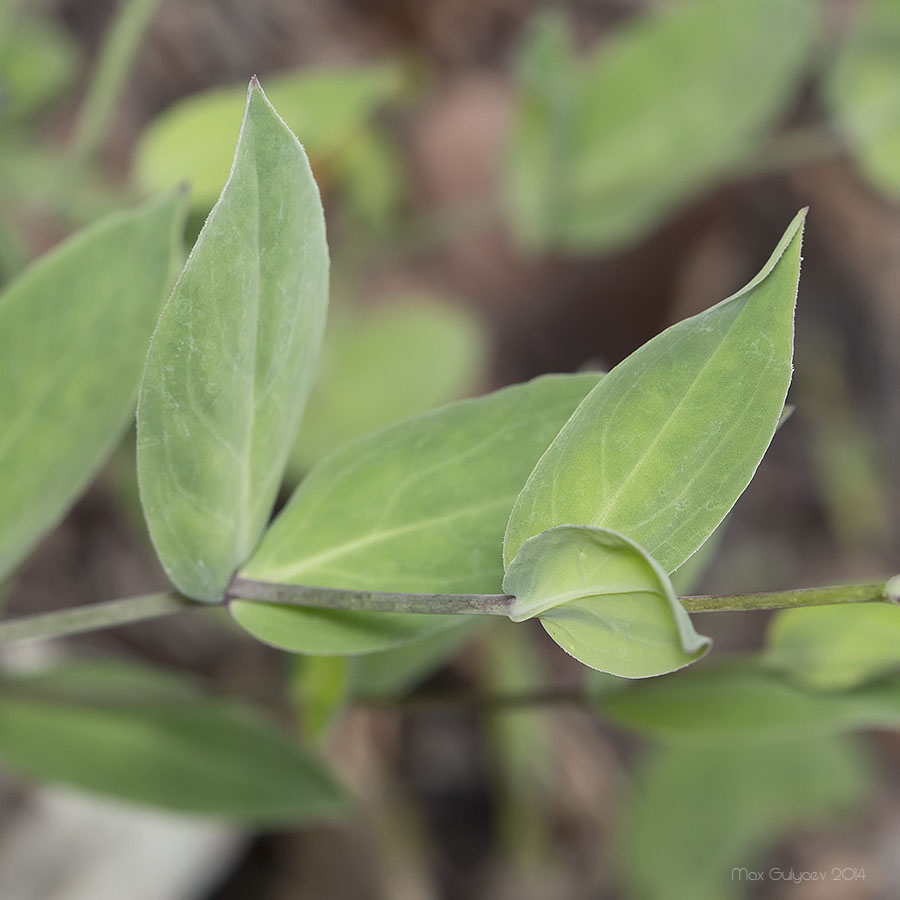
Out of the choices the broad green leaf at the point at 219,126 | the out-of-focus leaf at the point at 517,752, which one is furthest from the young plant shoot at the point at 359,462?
the out-of-focus leaf at the point at 517,752

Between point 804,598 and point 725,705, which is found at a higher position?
point 804,598

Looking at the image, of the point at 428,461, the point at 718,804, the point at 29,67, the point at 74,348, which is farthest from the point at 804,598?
the point at 718,804

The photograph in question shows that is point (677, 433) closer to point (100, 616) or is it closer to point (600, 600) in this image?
point (600, 600)

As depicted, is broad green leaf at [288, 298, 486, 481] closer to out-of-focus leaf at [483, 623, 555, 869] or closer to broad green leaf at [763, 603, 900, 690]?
out-of-focus leaf at [483, 623, 555, 869]

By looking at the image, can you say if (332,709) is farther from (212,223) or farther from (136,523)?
(136,523)

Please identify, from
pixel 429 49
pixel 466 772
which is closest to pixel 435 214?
pixel 429 49

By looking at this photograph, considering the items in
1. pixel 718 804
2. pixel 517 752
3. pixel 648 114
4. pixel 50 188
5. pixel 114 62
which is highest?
pixel 114 62
